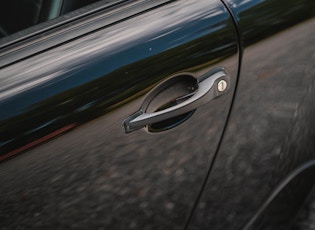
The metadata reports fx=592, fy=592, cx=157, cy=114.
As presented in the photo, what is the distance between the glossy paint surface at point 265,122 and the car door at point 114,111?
0.19 ft

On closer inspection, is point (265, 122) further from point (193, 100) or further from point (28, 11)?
point (28, 11)

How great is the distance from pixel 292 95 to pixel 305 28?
0.63ft

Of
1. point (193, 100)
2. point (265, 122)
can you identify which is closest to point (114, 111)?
point (193, 100)

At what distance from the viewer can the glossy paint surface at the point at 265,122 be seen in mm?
1581

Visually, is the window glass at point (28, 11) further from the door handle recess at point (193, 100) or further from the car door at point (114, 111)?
the door handle recess at point (193, 100)

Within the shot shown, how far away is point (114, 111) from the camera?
139cm

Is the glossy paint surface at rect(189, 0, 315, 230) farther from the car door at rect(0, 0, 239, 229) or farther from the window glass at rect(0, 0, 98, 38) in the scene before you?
the window glass at rect(0, 0, 98, 38)

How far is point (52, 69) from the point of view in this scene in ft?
4.58

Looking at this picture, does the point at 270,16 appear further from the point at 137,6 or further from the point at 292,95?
the point at 137,6

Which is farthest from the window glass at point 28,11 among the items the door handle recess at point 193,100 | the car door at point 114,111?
the door handle recess at point 193,100

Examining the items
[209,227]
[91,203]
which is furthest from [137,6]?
[209,227]

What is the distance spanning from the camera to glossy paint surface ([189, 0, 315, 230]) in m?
1.58

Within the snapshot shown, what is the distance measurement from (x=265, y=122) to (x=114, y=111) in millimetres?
496

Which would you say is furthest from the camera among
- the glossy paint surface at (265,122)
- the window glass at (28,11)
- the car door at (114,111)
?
the window glass at (28,11)
